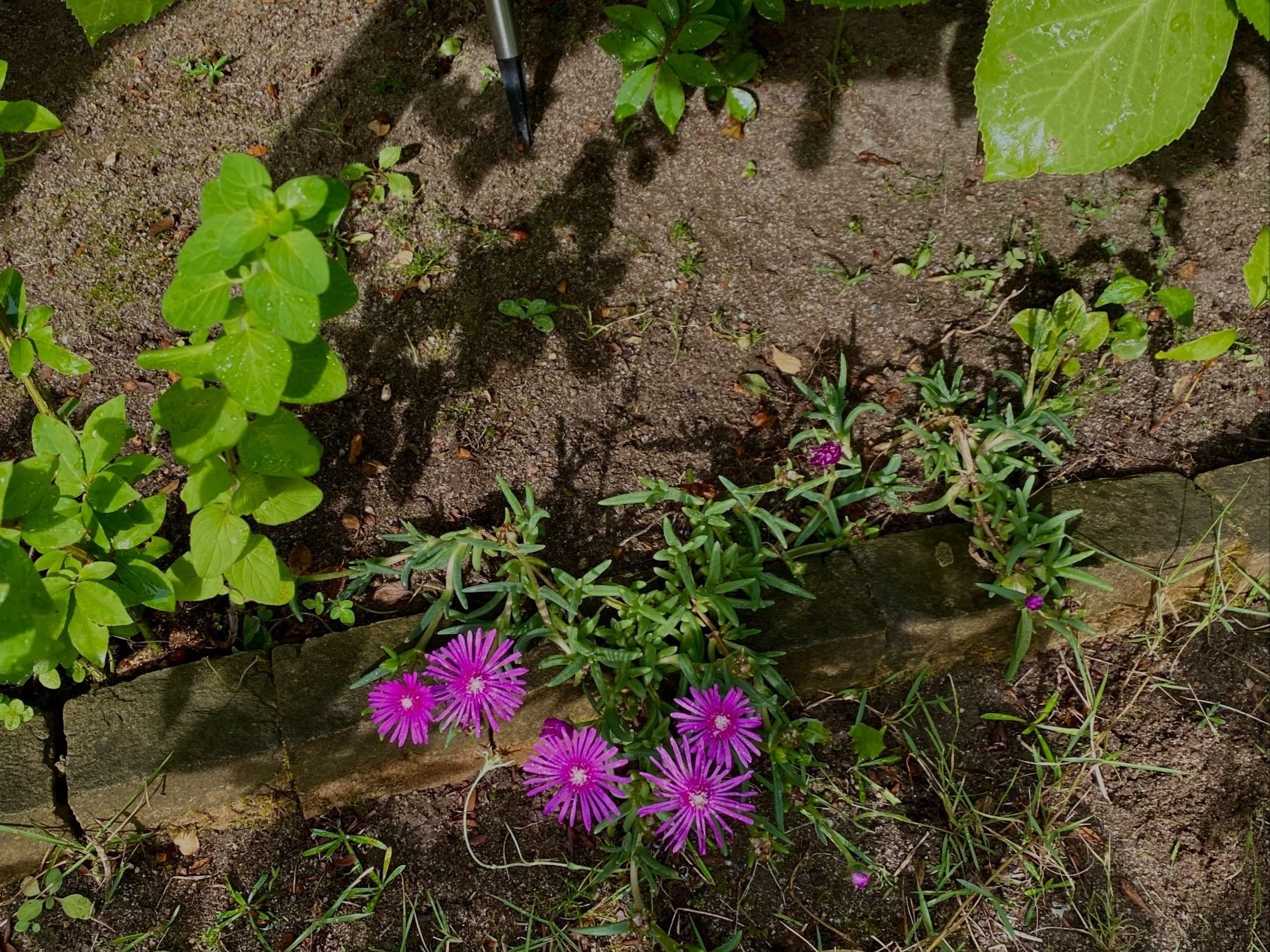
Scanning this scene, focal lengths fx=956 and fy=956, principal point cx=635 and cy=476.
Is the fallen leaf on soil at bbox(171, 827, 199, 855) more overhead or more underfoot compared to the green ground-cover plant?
more underfoot

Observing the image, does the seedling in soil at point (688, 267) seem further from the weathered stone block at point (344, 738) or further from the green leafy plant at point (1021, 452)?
the weathered stone block at point (344, 738)

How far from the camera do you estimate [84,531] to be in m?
1.50

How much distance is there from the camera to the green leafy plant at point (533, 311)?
86.4 inches

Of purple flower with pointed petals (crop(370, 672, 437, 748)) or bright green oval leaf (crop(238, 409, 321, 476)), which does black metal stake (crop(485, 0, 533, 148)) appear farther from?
purple flower with pointed petals (crop(370, 672, 437, 748))

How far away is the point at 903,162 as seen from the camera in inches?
92.9

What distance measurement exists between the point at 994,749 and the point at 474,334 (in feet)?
4.71

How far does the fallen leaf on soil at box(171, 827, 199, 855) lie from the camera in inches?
73.7

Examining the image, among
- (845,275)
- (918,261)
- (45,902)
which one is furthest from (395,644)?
(918,261)

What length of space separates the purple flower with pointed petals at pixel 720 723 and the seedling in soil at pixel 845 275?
108cm

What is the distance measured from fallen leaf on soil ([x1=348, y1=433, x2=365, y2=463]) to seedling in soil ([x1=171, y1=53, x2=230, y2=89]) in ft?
3.70

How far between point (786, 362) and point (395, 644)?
1.05m

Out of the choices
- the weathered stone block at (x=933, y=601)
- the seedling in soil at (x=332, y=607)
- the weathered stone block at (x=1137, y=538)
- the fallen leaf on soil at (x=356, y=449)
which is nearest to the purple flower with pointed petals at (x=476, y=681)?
the seedling in soil at (x=332, y=607)

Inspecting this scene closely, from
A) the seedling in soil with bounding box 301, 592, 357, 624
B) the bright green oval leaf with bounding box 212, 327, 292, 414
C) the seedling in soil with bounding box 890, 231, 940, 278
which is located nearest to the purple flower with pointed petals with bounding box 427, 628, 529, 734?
the seedling in soil with bounding box 301, 592, 357, 624

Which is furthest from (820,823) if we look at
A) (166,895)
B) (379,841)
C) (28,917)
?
(28,917)
